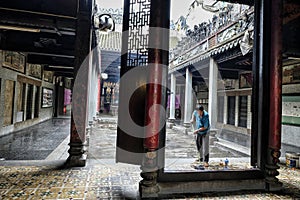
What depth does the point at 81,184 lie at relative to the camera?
131 inches

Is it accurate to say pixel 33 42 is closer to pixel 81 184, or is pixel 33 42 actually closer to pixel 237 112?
Result: pixel 81 184

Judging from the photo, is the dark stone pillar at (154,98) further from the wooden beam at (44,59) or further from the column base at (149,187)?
the wooden beam at (44,59)

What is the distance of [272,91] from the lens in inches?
133

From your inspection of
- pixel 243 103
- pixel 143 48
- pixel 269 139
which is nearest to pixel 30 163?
pixel 143 48

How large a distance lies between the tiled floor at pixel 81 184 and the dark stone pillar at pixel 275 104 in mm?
307

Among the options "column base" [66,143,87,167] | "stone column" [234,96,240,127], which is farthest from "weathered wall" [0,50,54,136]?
"stone column" [234,96,240,127]

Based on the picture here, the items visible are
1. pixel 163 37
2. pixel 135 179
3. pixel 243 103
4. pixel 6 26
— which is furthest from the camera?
pixel 243 103

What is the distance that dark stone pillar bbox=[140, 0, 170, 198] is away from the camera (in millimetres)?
2967

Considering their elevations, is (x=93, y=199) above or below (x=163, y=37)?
below

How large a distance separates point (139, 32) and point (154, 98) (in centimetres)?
130

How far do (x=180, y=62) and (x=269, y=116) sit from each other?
871cm

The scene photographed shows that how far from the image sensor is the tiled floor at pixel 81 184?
296 centimetres

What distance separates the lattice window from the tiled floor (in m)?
1.96

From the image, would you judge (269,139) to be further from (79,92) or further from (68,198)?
(79,92)
